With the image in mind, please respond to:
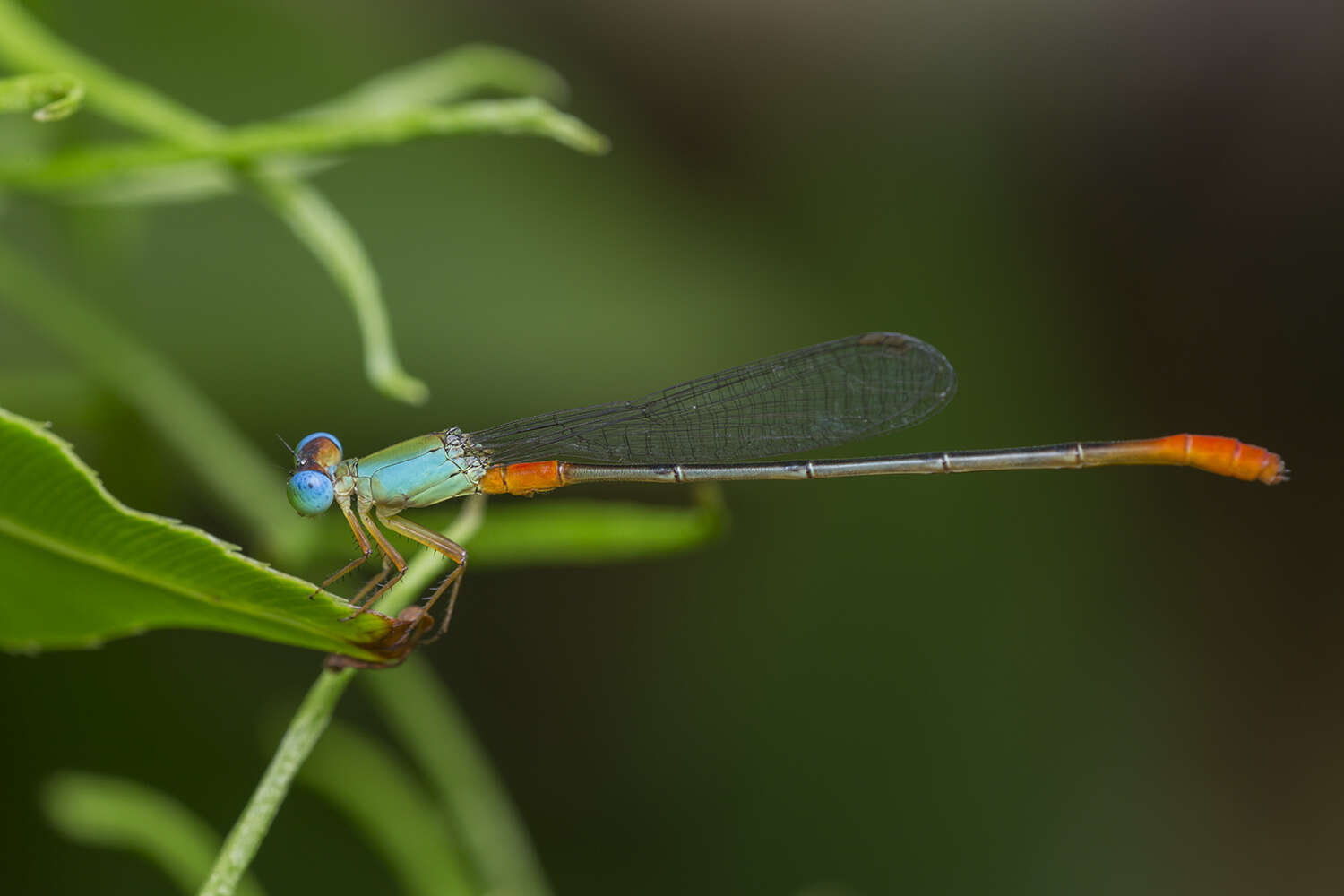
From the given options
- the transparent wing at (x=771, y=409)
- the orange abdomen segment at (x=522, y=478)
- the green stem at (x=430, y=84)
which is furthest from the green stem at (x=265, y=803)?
the green stem at (x=430, y=84)

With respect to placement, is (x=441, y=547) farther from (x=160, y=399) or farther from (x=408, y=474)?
(x=160, y=399)

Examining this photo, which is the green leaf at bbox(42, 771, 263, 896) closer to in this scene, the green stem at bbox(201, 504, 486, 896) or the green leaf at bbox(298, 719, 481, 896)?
the green leaf at bbox(298, 719, 481, 896)

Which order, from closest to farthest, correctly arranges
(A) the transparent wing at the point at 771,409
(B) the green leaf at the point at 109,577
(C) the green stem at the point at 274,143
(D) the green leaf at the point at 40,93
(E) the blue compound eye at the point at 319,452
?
(B) the green leaf at the point at 109,577
(D) the green leaf at the point at 40,93
(C) the green stem at the point at 274,143
(E) the blue compound eye at the point at 319,452
(A) the transparent wing at the point at 771,409

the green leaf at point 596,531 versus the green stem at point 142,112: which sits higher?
the green stem at point 142,112

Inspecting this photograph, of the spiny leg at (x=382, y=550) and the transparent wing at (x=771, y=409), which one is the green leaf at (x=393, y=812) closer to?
the spiny leg at (x=382, y=550)

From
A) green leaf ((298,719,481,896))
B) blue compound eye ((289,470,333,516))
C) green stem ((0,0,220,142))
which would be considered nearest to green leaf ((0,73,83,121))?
green stem ((0,0,220,142))

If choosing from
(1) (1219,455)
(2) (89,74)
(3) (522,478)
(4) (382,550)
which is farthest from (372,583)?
(1) (1219,455)
